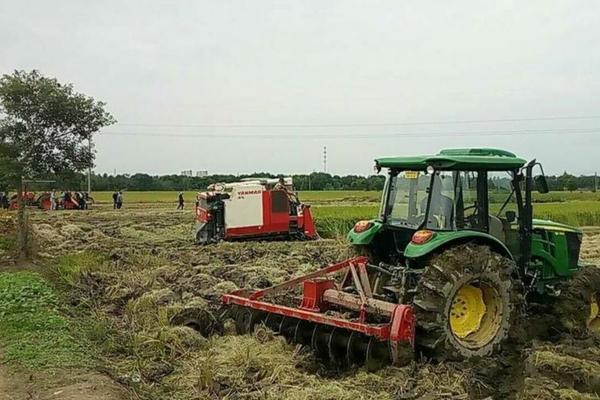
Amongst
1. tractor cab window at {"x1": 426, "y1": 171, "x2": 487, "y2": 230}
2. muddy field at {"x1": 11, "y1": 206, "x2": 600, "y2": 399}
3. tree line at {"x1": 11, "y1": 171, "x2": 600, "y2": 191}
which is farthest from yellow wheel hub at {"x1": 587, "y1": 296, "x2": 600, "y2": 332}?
tree line at {"x1": 11, "y1": 171, "x2": 600, "y2": 191}

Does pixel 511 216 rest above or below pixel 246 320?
Answer: above

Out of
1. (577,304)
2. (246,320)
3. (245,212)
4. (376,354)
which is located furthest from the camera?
(245,212)

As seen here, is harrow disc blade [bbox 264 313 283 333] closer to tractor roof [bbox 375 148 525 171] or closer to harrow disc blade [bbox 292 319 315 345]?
harrow disc blade [bbox 292 319 315 345]

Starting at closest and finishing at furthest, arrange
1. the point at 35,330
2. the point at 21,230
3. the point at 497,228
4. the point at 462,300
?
the point at 462,300 → the point at 497,228 → the point at 35,330 → the point at 21,230

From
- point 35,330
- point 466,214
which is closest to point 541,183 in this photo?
point 466,214

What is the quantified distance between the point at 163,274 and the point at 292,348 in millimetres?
6536

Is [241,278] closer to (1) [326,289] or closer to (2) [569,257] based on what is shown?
(1) [326,289]

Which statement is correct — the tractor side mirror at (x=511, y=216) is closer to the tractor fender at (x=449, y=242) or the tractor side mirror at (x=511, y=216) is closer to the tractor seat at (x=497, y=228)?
the tractor seat at (x=497, y=228)

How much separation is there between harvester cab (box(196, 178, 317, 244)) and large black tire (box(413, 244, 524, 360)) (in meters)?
15.4

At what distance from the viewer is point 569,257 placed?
9.01 m

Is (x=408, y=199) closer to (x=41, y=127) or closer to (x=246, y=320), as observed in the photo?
(x=246, y=320)

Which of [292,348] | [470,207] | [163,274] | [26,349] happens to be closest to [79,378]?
[26,349]

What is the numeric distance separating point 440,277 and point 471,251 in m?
0.51

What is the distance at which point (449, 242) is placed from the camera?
7379mm
